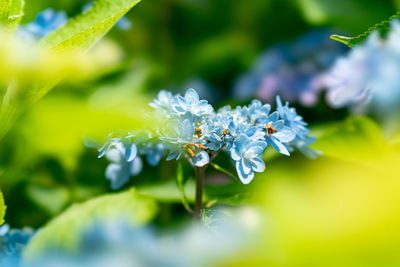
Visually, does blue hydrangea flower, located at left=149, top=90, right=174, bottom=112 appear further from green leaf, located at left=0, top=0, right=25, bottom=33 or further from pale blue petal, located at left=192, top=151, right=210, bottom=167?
green leaf, located at left=0, top=0, right=25, bottom=33

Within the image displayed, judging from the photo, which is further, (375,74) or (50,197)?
(50,197)

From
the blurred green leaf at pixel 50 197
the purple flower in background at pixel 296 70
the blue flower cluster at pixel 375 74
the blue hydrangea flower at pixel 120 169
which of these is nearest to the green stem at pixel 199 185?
the blue hydrangea flower at pixel 120 169

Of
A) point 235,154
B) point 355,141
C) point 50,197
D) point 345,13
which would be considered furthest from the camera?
point 345,13

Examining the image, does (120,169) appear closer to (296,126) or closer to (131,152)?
(131,152)

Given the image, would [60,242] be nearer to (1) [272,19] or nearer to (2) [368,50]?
(2) [368,50]

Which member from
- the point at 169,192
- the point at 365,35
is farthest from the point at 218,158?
the point at 365,35

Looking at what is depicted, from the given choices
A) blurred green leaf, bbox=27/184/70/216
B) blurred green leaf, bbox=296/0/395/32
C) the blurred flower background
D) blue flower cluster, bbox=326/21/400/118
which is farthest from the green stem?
blurred green leaf, bbox=296/0/395/32

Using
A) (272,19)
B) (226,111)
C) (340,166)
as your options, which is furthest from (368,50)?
(272,19)
